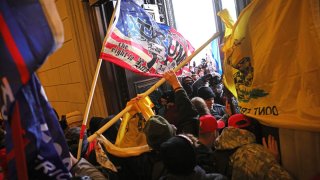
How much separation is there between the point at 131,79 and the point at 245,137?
2762mm

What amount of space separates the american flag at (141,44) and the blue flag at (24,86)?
2203mm

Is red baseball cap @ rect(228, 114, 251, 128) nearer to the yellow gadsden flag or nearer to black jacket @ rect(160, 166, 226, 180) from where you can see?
the yellow gadsden flag

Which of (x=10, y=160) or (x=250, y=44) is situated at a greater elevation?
(x=250, y=44)

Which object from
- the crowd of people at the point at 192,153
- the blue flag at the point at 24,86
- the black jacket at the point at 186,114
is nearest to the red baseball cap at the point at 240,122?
the crowd of people at the point at 192,153

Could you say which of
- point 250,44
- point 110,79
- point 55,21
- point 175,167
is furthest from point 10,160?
point 110,79

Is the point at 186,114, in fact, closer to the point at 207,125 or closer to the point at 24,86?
the point at 207,125

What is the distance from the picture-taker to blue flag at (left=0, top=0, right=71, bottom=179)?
0.82m

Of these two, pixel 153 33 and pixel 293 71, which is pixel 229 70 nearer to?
pixel 293 71

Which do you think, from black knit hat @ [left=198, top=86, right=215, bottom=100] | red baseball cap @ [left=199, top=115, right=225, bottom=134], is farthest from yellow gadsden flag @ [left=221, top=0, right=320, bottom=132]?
black knit hat @ [left=198, top=86, right=215, bottom=100]

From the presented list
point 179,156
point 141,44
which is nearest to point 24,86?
point 179,156

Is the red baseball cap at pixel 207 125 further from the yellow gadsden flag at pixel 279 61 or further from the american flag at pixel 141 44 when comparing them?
the american flag at pixel 141 44

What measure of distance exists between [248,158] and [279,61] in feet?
2.31

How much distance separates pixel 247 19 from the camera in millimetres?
1945

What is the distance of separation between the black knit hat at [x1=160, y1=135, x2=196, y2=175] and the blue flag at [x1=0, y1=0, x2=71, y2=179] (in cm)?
101
